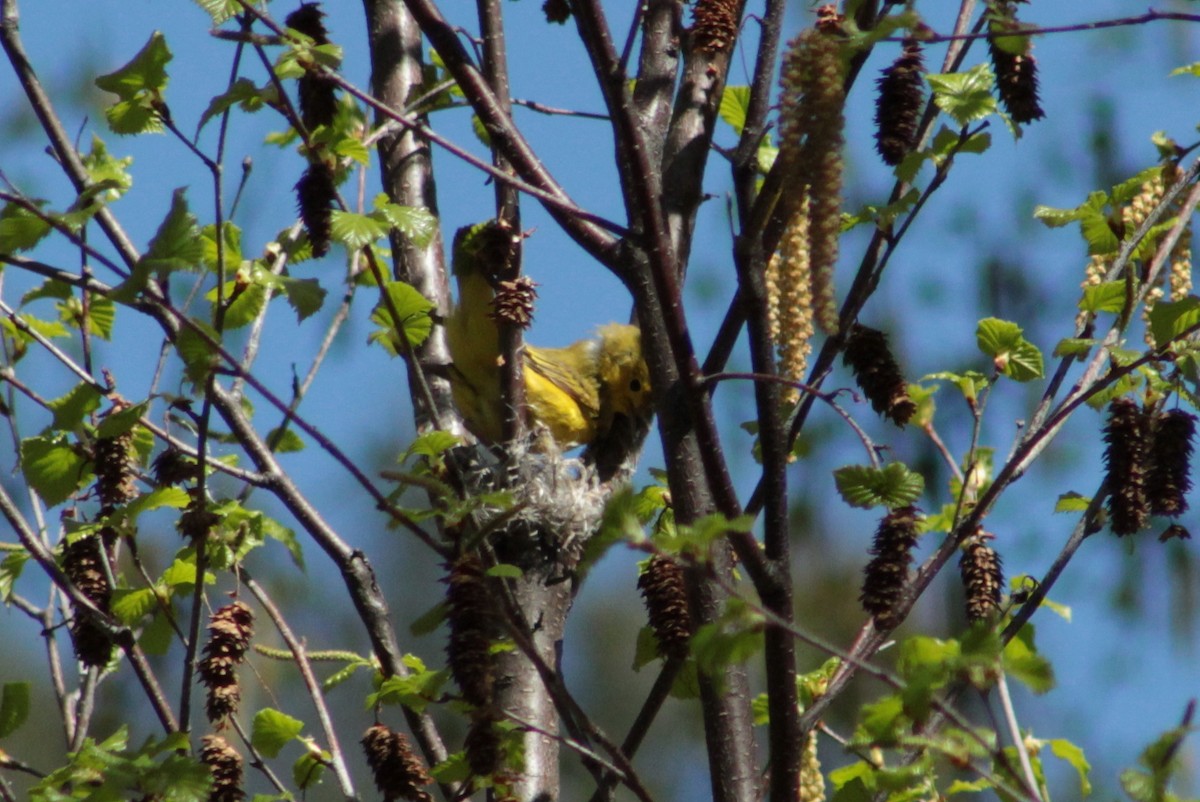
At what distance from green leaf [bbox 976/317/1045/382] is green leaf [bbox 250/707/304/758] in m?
1.65

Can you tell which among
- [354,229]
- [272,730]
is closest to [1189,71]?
[354,229]

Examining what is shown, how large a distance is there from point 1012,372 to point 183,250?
1.69m

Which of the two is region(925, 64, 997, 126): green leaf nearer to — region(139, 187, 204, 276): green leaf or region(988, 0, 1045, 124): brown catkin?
region(988, 0, 1045, 124): brown catkin

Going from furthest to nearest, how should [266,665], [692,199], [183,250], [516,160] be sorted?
[266,665] → [692,199] → [516,160] → [183,250]

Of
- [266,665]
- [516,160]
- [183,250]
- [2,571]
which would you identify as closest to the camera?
[183,250]

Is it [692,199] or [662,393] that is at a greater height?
[692,199]

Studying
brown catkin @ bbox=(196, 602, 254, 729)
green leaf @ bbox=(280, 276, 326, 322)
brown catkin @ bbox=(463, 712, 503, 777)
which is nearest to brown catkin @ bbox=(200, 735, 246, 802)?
brown catkin @ bbox=(196, 602, 254, 729)

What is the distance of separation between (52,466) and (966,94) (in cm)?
205

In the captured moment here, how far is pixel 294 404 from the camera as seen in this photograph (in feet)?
8.84

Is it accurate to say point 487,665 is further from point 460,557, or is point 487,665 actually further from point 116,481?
point 116,481

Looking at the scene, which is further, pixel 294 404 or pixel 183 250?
pixel 294 404

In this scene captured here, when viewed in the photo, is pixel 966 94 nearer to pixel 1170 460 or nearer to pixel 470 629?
pixel 1170 460

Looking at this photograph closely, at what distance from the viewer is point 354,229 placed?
7.79 ft

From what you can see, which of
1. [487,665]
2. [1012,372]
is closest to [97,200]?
[487,665]
